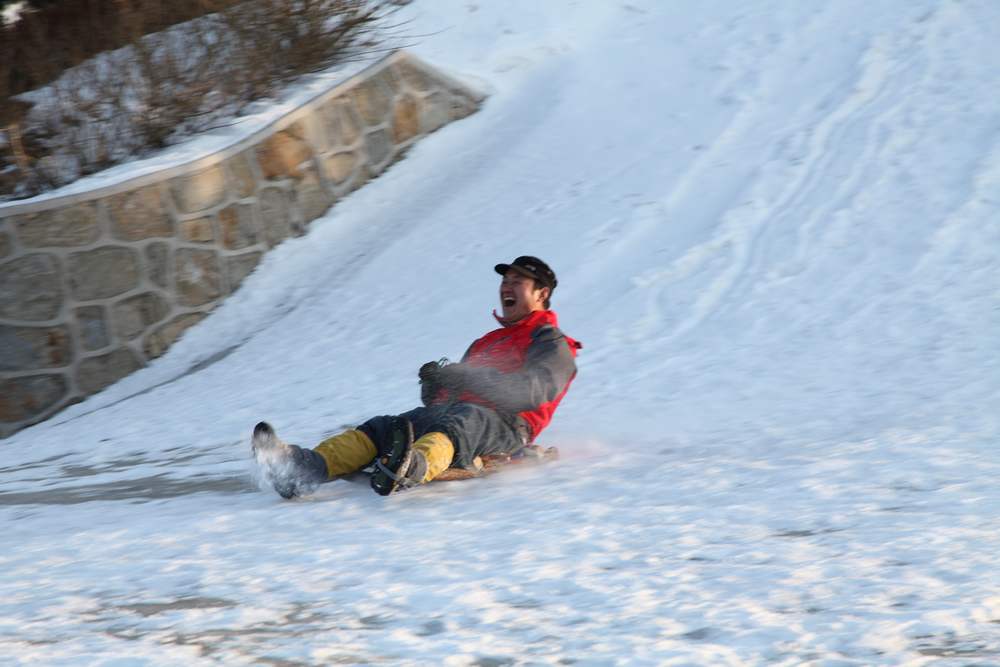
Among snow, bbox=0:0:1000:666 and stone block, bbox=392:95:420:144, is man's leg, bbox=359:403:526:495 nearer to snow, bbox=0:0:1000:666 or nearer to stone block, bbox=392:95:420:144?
snow, bbox=0:0:1000:666

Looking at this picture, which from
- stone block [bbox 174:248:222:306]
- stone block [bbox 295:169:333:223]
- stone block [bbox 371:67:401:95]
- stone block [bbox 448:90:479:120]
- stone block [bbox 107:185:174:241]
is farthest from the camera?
stone block [bbox 448:90:479:120]

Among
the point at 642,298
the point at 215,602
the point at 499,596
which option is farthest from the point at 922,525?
the point at 642,298

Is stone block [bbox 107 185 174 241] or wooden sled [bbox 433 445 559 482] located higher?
stone block [bbox 107 185 174 241]

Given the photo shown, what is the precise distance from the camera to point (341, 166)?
30.6 feet

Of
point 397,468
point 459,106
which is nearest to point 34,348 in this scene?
point 397,468

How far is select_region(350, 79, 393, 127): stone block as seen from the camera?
9.55m

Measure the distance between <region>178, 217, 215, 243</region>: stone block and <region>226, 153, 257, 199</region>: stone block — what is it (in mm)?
377

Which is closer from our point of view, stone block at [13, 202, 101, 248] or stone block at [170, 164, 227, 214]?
stone block at [13, 202, 101, 248]

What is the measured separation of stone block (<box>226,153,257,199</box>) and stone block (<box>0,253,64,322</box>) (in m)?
1.54

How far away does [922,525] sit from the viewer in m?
3.42

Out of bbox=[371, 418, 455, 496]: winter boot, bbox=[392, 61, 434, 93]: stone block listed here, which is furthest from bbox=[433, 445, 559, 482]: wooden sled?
bbox=[392, 61, 434, 93]: stone block

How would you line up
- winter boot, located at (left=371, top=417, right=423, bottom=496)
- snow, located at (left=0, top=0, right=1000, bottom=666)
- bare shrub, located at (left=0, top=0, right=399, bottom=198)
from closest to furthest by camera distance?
1. snow, located at (left=0, top=0, right=1000, bottom=666)
2. winter boot, located at (left=371, top=417, right=423, bottom=496)
3. bare shrub, located at (left=0, top=0, right=399, bottom=198)

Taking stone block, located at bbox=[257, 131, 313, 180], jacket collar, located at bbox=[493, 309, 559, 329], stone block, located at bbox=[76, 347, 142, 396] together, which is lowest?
jacket collar, located at bbox=[493, 309, 559, 329]

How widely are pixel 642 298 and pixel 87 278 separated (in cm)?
335
